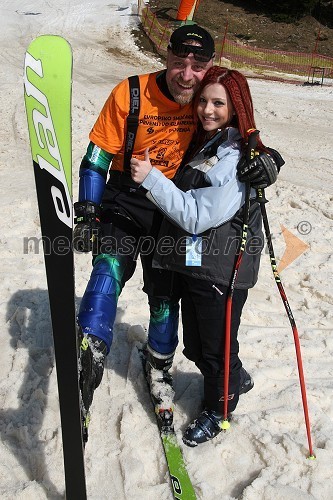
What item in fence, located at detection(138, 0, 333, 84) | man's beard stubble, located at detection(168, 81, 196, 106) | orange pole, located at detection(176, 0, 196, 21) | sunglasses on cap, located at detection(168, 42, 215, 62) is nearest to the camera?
sunglasses on cap, located at detection(168, 42, 215, 62)

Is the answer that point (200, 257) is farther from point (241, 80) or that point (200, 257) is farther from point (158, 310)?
point (241, 80)

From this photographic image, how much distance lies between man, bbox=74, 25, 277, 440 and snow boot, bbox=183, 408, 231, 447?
0.58 feet

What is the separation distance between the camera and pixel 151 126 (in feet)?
10.5

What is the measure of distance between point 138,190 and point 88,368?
1179 millimetres

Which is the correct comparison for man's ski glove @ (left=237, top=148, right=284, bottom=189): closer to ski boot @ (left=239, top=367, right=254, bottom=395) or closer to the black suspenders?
the black suspenders

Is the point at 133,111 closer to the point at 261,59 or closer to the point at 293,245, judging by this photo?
the point at 293,245

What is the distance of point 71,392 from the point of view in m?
2.32

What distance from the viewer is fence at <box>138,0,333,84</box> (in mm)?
15984

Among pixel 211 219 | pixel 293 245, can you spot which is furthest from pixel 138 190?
pixel 293 245

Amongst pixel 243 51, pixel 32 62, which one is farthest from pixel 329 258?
pixel 243 51

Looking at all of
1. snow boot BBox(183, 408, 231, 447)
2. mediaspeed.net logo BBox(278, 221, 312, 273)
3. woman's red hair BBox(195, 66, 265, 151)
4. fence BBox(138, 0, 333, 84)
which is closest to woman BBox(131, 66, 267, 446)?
woman's red hair BBox(195, 66, 265, 151)

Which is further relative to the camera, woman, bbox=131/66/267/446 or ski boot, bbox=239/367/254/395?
ski boot, bbox=239/367/254/395

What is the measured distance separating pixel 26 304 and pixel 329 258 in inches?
121
